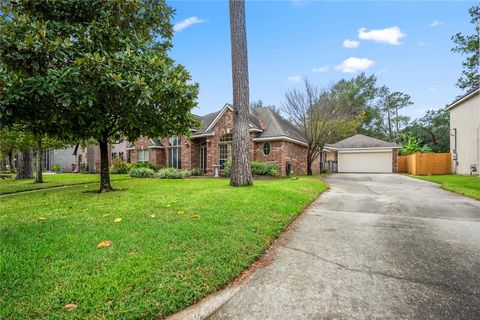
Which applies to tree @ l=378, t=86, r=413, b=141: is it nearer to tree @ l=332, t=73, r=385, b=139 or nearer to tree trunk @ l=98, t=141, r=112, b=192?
tree @ l=332, t=73, r=385, b=139

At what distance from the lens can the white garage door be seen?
25403mm

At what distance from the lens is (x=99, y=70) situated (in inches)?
221

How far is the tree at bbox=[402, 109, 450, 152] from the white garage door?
14.2m

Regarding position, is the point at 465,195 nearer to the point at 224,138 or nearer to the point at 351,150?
the point at 224,138

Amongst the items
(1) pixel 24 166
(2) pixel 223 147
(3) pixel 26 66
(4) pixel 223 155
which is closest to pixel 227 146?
(2) pixel 223 147

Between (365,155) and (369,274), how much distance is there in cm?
2696

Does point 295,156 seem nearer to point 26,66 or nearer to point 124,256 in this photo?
point 26,66

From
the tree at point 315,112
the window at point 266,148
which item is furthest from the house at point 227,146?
the tree at point 315,112

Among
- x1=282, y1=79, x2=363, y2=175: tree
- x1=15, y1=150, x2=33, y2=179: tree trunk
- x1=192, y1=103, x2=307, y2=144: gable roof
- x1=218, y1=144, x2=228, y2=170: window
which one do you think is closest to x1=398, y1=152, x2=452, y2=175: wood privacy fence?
x1=282, y1=79, x2=363, y2=175: tree

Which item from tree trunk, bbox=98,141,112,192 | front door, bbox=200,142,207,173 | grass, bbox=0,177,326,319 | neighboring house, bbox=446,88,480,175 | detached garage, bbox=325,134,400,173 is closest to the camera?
grass, bbox=0,177,326,319

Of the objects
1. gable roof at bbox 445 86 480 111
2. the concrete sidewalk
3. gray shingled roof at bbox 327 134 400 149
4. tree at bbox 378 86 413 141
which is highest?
tree at bbox 378 86 413 141

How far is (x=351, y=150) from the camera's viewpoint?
2730cm

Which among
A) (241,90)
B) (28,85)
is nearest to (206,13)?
(241,90)

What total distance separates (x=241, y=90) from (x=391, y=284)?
24.5 ft
